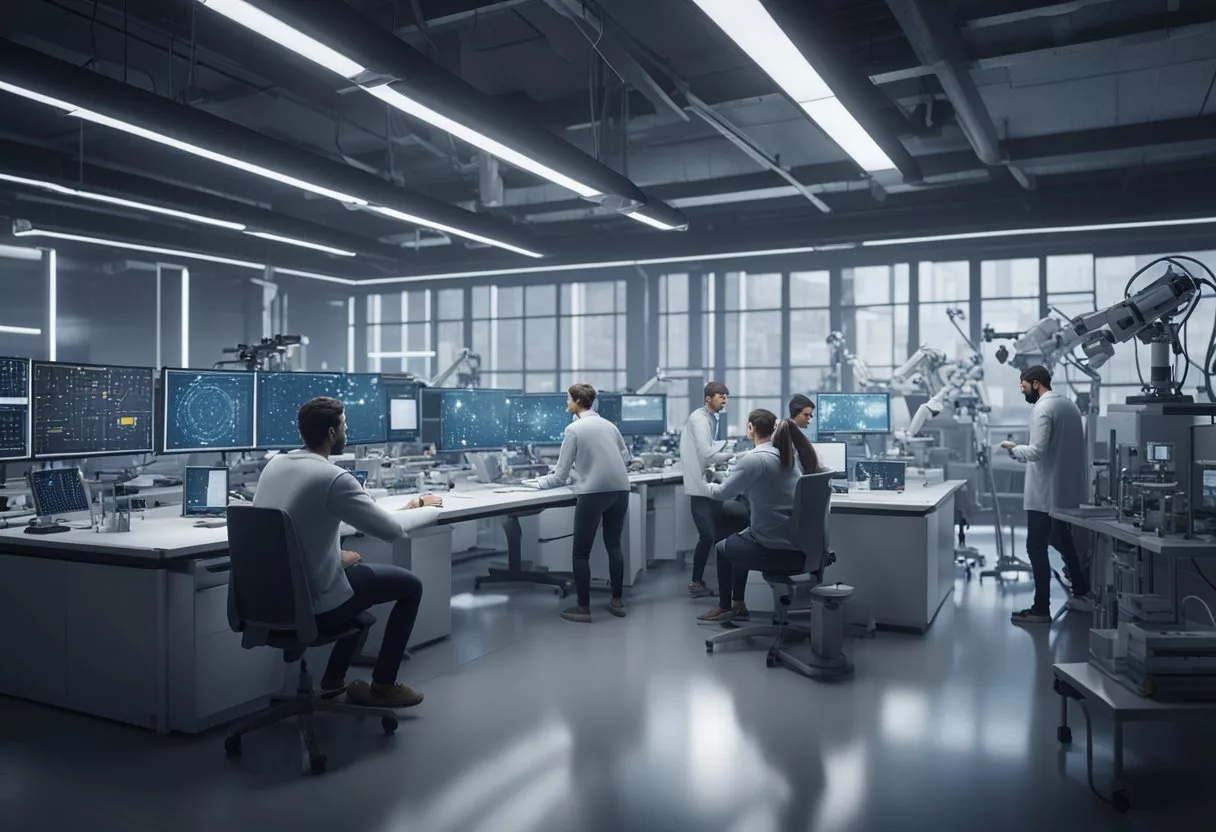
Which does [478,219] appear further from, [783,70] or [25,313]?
[25,313]

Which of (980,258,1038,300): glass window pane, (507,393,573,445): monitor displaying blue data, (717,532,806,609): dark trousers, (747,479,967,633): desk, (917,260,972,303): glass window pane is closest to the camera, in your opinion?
(717,532,806,609): dark trousers

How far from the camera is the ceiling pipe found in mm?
3658

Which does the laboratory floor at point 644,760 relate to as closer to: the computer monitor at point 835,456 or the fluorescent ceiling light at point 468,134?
the computer monitor at point 835,456

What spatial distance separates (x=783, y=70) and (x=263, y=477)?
8.35 feet

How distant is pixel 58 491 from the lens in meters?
3.50

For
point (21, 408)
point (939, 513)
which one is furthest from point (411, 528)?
point (939, 513)

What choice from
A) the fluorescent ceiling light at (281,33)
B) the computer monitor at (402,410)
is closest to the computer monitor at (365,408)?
the computer monitor at (402,410)

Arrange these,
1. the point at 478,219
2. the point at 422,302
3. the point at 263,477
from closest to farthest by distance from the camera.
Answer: the point at 263,477
the point at 478,219
the point at 422,302

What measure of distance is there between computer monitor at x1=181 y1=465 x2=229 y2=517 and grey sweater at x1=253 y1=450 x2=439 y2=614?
0.93 m

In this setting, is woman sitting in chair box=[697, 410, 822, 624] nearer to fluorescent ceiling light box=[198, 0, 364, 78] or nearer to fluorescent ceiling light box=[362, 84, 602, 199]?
fluorescent ceiling light box=[362, 84, 602, 199]

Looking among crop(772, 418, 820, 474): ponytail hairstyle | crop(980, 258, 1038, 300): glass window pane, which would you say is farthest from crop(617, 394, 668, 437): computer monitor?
crop(980, 258, 1038, 300): glass window pane

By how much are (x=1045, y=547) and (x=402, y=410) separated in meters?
3.85

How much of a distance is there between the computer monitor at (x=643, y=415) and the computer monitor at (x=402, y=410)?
2.14 meters

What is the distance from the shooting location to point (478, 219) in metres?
6.56
